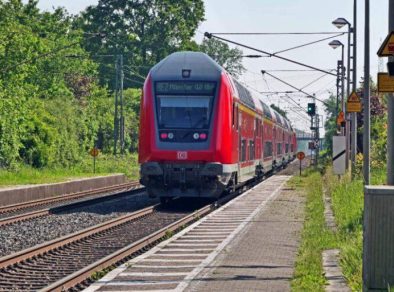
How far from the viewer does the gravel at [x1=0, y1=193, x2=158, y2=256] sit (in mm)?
17734

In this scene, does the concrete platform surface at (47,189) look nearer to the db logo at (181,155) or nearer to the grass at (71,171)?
the grass at (71,171)

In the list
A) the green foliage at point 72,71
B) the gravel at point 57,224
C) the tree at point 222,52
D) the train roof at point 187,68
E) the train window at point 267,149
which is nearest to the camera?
the gravel at point 57,224

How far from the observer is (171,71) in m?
25.3

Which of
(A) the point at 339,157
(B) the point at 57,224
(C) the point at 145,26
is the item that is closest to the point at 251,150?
(A) the point at 339,157

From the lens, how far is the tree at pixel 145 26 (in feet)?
274

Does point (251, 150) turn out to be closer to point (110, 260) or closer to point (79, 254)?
point (79, 254)

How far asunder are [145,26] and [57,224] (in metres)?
64.2

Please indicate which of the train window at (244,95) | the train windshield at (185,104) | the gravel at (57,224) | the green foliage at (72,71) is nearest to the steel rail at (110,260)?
the gravel at (57,224)

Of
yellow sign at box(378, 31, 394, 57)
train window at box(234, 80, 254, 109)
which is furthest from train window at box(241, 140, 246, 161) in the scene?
yellow sign at box(378, 31, 394, 57)

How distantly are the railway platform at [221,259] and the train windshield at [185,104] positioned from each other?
9.52 ft

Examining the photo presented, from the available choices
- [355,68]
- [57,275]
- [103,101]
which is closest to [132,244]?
[57,275]

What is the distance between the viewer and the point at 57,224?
21375mm

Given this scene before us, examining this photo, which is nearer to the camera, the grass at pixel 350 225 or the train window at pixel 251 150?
the grass at pixel 350 225

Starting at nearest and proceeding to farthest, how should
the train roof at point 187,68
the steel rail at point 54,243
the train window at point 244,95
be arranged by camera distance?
the steel rail at point 54,243 → the train roof at point 187,68 → the train window at point 244,95
